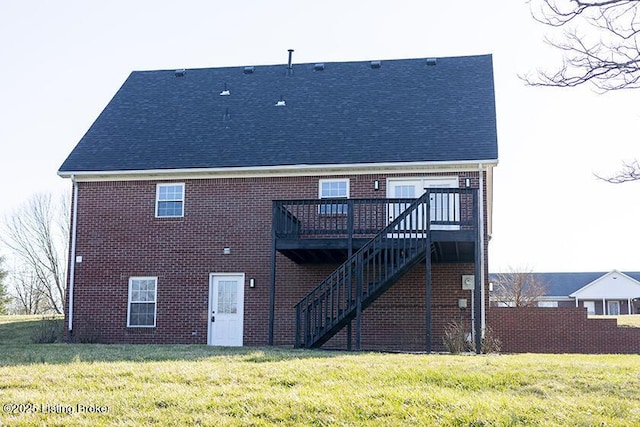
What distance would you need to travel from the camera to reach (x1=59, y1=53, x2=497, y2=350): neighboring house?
18.8 meters

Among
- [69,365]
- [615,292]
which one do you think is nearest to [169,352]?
[69,365]

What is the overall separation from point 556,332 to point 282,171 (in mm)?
8026

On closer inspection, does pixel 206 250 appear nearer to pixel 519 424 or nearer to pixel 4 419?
pixel 4 419

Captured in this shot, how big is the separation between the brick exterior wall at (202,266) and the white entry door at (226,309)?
0.51ft

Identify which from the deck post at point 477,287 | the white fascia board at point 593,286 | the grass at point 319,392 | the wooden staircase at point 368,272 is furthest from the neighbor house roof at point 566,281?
the grass at point 319,392

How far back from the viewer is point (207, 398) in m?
8.98

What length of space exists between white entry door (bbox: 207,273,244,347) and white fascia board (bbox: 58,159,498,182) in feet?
8.56

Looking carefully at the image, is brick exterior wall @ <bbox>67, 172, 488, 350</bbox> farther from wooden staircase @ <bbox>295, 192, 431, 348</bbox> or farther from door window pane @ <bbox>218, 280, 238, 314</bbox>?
wooden staircase @ <bbox>295, 192, 431, 348</bbox>

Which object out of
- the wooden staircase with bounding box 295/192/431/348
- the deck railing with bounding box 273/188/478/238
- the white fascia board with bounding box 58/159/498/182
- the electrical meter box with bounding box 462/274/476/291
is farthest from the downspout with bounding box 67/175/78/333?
the electrical meter box with bounding box 462/274/476/291

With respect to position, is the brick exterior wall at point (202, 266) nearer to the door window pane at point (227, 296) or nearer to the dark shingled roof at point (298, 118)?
the door window pane at point (227, 296)

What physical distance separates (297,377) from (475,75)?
14781 mm

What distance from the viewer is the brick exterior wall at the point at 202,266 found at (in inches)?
749

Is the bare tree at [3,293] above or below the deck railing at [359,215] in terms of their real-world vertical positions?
below

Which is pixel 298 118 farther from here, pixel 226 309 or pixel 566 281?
pixel 566 281
